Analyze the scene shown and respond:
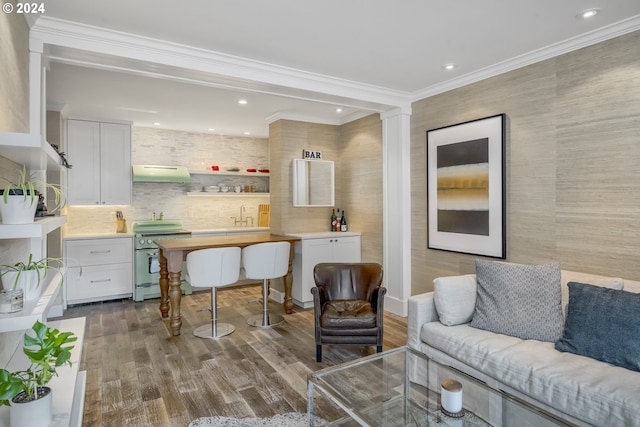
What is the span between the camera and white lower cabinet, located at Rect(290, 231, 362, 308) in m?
4.58

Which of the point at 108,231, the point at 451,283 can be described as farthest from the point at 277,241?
the point at 108,231

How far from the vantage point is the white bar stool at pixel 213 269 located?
11.6 ft

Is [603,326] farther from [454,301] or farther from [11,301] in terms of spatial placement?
[11,301]

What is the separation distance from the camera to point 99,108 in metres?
4.63

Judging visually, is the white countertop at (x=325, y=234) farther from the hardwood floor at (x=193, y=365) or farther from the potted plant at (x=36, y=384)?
the potted plant at (x=36, y=384)

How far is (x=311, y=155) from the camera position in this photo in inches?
200

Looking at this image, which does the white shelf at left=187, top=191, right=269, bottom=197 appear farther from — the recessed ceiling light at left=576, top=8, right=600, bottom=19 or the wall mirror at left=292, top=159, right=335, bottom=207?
the recessed ceiling light at left=576, top=8, right=600, bottom=19

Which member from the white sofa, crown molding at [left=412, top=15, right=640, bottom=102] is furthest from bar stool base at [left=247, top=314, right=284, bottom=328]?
crown molding at [left=412, top=15, right=640, bottom=102]

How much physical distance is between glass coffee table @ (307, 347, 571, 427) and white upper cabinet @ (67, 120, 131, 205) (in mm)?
4496

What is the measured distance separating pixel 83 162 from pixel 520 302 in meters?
5.48

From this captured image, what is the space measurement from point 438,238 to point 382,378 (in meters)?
2.08

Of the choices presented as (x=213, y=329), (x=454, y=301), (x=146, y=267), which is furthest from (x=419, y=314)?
(x=146, y=267)

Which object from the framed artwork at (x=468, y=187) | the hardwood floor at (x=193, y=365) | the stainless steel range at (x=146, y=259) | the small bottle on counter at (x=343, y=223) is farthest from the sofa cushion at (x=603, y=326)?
the stainless steel range at (x=146, y=259)

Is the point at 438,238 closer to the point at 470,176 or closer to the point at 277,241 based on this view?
the point at 470,176
